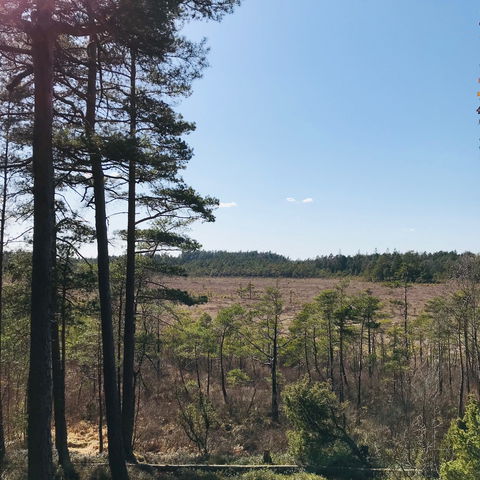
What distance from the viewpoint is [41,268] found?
662 cm

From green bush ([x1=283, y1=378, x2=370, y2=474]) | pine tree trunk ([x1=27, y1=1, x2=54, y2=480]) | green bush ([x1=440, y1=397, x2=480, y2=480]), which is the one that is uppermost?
pine tree trunk ([x1=27, y1=1, x2=54, y2=480])

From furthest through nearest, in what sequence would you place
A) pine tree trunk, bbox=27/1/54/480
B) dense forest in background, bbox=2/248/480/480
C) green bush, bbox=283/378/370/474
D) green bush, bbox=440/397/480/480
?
green bush, bbox=283/378/370/474 → dense forest in background, bbox=2/248/480/480 → green bush, bbox=440/397/480/480 → pine tree trunk, bbox=27/1/54/480

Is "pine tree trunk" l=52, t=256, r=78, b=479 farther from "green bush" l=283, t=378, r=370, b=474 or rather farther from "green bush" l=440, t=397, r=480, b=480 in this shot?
"green bush" l=440, t=397, r=480, b=480

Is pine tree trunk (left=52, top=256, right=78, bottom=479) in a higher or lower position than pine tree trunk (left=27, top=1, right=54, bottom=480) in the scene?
lower

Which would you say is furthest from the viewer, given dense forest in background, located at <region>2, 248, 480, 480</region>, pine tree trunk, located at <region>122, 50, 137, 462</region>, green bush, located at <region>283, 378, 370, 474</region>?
Result: green bush, located at <region>283, 378, 370, 474</region>

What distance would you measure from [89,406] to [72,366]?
559cm

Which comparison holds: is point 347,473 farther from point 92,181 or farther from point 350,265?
point 350,265

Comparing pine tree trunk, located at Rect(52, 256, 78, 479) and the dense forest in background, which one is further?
the dense forest in background

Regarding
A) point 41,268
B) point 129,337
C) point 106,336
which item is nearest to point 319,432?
point 129,337

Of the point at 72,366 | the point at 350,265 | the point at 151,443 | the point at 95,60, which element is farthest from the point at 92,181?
the point at 350,265

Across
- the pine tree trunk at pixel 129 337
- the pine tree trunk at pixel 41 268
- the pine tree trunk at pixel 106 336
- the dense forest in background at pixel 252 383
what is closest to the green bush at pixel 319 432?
the dense forest in background at pixel 252 383

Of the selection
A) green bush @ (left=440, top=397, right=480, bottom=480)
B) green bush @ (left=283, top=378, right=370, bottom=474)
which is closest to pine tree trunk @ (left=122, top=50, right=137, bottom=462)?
green bush @ (left=283, top=378, right=370, bottom=474)

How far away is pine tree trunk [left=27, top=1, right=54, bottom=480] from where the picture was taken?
6406mm

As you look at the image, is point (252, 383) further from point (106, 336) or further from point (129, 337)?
point (106, 336)
